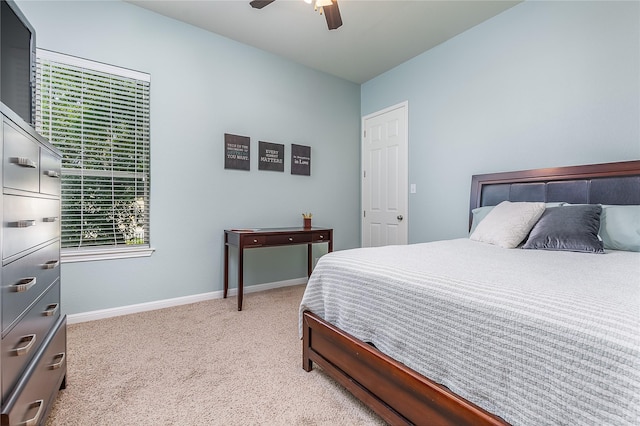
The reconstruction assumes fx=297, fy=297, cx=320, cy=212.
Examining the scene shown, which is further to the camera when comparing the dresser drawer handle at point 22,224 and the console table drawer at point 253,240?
the console table drawer at point 253,240

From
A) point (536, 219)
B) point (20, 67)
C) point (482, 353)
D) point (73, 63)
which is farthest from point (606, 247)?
point (73, 63)


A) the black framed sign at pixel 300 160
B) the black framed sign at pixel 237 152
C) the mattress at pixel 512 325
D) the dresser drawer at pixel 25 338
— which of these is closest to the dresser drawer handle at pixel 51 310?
the dresser drawer at pixel 25 338

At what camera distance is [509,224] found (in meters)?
2.09

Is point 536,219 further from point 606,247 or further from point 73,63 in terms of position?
point 73,63

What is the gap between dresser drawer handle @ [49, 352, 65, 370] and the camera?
4.19ft

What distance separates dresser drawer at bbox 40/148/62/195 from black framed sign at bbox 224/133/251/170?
1.68 metres

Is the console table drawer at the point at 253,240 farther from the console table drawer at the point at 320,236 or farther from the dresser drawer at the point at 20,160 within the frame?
the dresser drawer at the point at 20,160

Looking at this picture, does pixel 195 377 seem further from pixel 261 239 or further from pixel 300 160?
pixel 300 160

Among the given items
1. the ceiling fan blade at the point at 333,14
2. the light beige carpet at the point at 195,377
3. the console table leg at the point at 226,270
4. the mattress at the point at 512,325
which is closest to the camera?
the mattress at the point at 512,325

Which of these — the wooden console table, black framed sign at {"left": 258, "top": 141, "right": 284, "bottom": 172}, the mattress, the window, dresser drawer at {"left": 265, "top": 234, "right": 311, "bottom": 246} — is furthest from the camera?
black framed sign at {"left": 258, "top": 141, "right": 284, "bottom": 172}

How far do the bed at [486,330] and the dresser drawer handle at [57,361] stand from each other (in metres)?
1.13

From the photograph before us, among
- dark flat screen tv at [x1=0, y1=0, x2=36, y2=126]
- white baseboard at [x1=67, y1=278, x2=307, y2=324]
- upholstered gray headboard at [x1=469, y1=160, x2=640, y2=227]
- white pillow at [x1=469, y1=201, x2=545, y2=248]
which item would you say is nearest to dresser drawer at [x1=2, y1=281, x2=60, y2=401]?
dark flat screen tv at [x1=0, y1=0, x2=36, y2=126]

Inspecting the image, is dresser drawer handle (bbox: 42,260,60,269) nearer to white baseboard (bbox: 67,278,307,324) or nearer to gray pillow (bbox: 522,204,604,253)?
white baseboard (bbox: 67,278,307,324)

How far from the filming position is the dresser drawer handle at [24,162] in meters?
0.97
